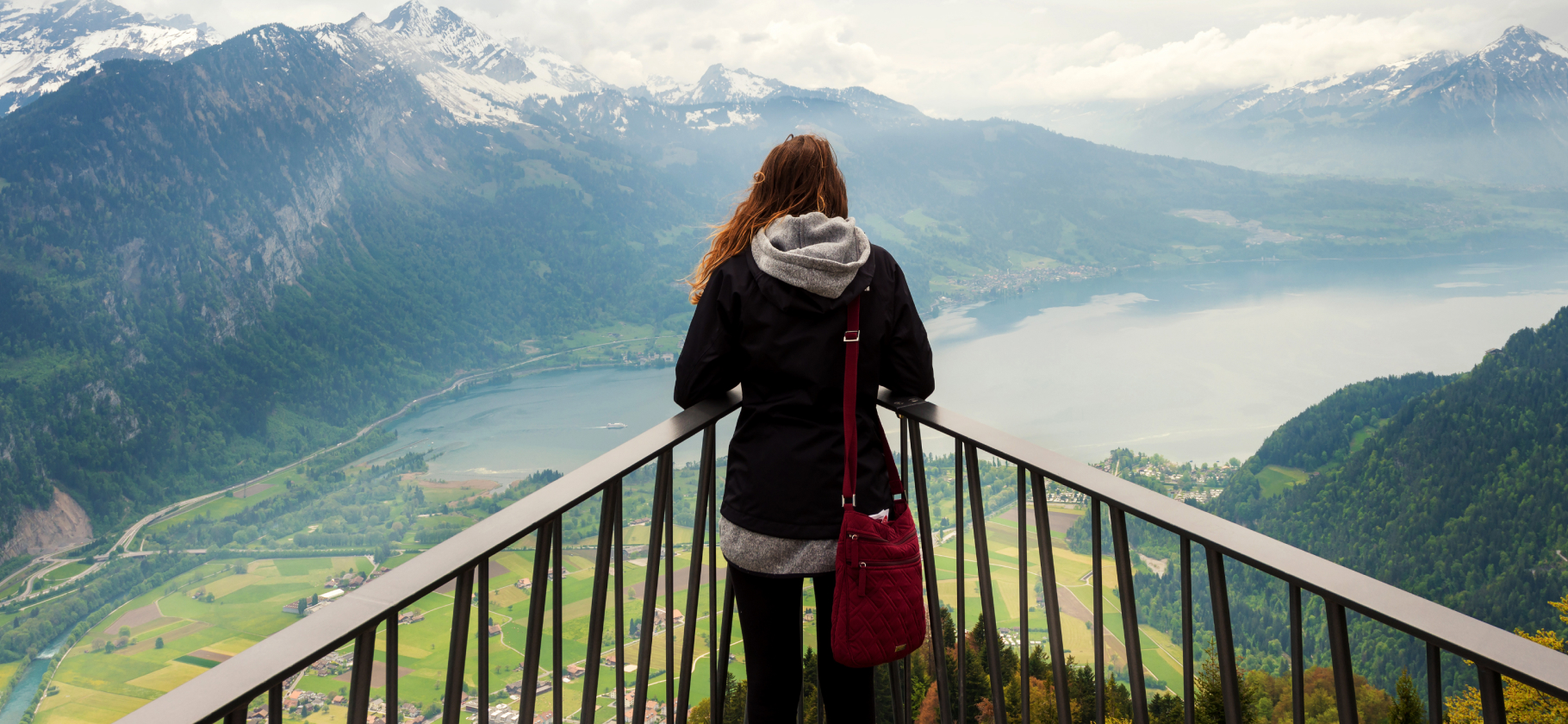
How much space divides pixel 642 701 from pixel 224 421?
75.5m

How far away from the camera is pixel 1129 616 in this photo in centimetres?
134

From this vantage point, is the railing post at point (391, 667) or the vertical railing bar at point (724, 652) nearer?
the railing post at point (391, 667)

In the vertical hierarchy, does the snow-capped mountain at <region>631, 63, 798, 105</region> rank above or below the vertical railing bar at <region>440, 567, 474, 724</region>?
above

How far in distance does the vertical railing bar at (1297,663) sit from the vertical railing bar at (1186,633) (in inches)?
5.5

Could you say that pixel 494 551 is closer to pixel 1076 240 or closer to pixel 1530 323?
pixel 1530 323

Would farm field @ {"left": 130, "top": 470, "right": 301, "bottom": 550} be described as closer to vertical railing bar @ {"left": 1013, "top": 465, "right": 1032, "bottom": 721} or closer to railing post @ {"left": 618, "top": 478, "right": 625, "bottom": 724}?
Answer: railing post @ {"left": 618, "top": 478, "right": 625, "bottom": 724}

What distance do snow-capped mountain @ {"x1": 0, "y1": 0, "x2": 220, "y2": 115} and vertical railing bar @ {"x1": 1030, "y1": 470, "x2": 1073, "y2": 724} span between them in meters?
89.0

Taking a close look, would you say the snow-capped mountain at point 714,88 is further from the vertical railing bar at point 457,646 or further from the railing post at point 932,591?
the vertical railing bar at point 457,646

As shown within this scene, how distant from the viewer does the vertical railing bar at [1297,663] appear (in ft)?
3.20

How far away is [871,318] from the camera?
144 cm

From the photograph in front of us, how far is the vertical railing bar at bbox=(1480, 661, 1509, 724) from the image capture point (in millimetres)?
762

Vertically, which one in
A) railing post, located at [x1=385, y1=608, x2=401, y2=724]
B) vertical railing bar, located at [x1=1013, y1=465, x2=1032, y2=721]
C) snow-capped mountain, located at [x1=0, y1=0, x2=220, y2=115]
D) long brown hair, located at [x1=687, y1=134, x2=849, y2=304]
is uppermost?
snow-capped mountain, located at [x1=0, y1=0, x2=220, y2=115]

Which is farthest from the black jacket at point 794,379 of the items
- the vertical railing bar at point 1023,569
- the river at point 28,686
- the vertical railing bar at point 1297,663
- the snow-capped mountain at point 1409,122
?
Result: the snow-capped mountain at point 1409,122

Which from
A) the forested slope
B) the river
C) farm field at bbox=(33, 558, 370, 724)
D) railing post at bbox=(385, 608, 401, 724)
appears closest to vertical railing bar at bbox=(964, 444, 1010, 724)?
railing post at bbox=(385, 608, 401, 724)
